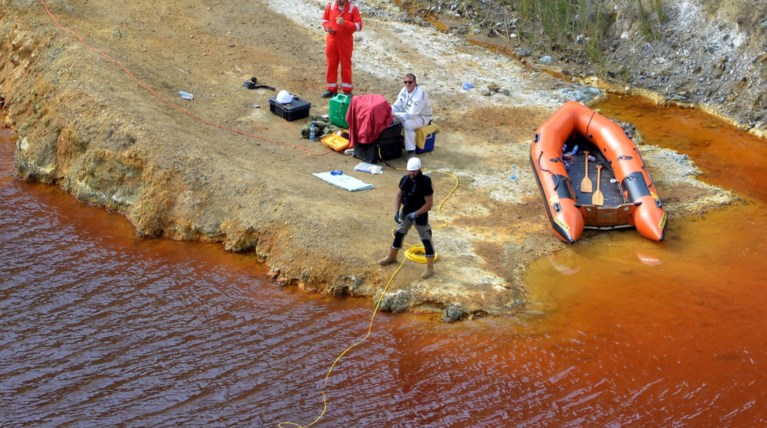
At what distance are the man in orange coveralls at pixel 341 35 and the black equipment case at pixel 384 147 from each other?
229cm

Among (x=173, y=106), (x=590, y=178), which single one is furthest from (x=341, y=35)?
(x=590, y=178)

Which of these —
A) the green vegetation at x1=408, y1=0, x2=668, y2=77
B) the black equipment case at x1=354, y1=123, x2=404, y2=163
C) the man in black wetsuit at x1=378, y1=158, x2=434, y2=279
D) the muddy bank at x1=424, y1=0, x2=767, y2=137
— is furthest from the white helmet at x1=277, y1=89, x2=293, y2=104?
the green vegetation at x1=408, y1=0, x2=668, y2=77

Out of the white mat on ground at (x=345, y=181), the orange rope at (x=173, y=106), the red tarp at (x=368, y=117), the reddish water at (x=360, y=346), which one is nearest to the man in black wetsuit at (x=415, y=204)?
the reddish water at (x=360, y=346)

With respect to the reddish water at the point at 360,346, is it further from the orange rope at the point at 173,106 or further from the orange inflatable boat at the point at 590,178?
the orange rope at the point at 173,106

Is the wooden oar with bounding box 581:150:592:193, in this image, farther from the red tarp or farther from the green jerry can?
the green jerry can

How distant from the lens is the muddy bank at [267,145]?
982 cm

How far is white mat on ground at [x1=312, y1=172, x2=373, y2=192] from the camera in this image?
1127 cm

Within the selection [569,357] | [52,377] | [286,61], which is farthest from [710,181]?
[52,377]

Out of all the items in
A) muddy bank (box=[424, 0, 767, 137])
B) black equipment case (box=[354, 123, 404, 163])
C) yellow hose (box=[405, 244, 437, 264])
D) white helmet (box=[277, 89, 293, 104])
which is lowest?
yellow hose (box=[405, 244, 437, 264])

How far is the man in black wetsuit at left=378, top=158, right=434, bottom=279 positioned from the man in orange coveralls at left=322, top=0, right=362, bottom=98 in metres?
5.27

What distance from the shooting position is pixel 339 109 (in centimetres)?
1288

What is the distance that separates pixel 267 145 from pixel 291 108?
102 centimetres

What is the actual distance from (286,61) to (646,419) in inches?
400

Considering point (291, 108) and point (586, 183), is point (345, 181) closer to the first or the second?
point (291, 108)
